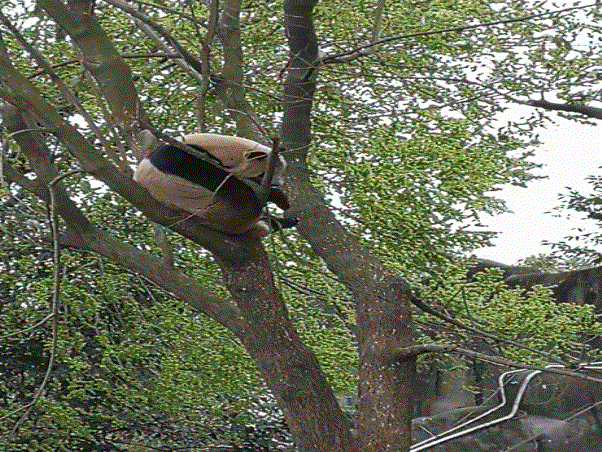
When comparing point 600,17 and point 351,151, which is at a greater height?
point 600,17

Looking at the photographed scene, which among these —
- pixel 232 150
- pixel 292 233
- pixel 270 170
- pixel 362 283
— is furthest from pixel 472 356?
pixel 292 233

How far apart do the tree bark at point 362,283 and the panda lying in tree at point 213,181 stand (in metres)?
0.31

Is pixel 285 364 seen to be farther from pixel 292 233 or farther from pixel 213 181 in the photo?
pixel 292 233

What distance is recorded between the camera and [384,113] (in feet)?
20.1

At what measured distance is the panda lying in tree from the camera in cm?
376

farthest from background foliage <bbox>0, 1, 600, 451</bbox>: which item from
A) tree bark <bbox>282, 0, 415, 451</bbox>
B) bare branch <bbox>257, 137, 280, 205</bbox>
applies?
bare branch <bbox>257, 137, 280, 205</bbox>

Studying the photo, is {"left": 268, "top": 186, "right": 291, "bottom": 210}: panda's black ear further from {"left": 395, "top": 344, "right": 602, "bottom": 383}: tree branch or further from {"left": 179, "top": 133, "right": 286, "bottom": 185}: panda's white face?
{"left": 395, "top": 344, "right": 602, "bottom": 383}: tree branch

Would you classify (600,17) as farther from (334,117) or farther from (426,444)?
(426,444)

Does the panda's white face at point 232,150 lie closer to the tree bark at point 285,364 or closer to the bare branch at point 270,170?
the tree bark at point 285,364

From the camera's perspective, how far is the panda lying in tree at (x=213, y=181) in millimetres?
3764

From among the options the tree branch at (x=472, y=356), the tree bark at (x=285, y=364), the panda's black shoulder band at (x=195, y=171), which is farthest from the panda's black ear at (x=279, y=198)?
the tree branch at (x=472, y=356)

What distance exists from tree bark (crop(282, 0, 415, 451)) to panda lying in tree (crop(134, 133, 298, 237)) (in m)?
0.31

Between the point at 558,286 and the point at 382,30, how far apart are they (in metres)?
5.57

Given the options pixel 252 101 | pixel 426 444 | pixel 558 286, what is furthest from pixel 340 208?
pixel 558 286
